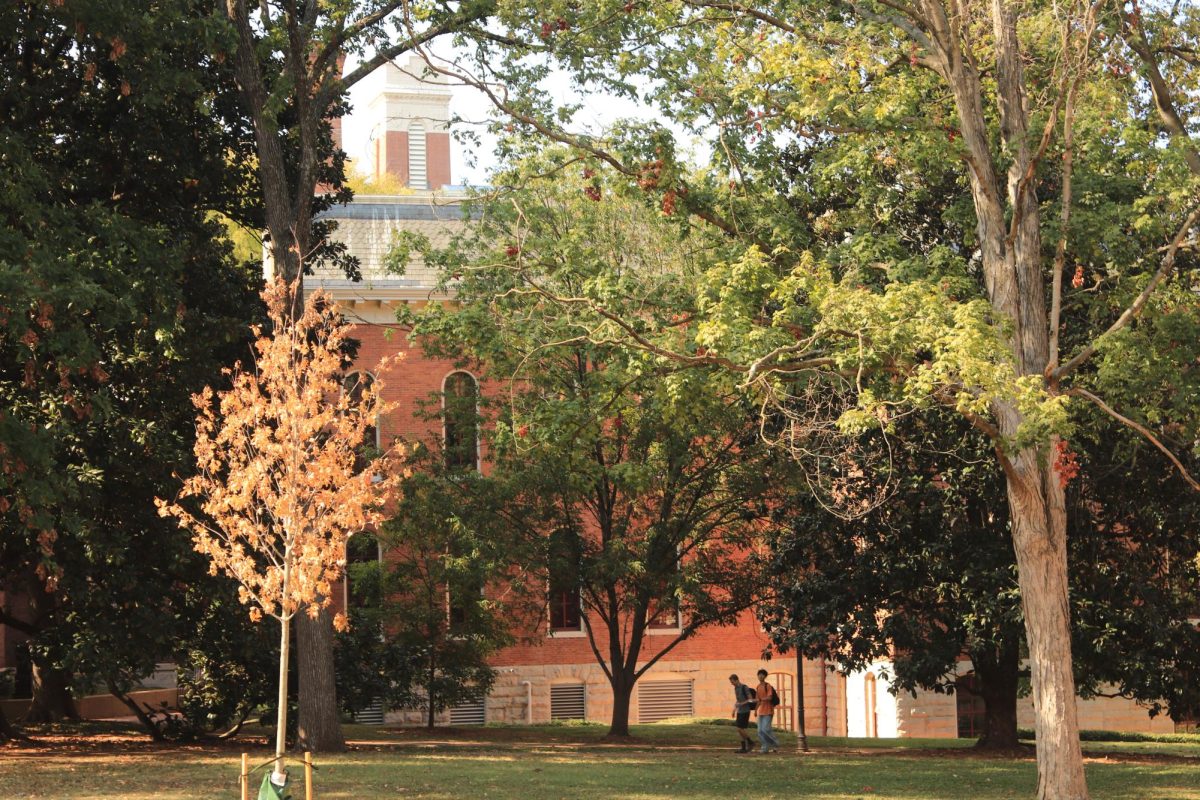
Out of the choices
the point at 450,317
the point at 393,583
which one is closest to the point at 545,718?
the point at 393,583

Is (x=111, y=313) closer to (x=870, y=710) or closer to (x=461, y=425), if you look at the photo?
(x=461, y=425)

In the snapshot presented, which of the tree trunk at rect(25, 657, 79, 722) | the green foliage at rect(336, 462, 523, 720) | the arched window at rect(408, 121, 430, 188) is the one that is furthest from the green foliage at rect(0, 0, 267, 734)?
the arched window at rect(408, 121, 430, 188)

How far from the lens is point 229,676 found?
23.4 m

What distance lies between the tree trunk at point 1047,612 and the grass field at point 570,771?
1.92m

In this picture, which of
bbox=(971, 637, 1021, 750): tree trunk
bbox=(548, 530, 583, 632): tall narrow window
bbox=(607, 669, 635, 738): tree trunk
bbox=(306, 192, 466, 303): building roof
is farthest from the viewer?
bbox=(306, 192, 466, 303): building roof

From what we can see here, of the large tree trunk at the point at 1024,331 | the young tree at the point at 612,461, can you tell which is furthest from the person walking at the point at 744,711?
the large tree trunk at the point at 1024,331

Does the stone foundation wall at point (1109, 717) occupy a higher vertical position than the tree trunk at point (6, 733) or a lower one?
lower

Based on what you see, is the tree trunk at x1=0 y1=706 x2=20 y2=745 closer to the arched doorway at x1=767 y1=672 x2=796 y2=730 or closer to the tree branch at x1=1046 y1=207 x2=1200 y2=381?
the tree branch at x1=1046 y1=207 x2=1200 y2=381

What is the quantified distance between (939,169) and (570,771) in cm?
937

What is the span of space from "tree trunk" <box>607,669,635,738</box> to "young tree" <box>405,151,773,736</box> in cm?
3

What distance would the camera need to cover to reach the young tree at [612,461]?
20.1 meters

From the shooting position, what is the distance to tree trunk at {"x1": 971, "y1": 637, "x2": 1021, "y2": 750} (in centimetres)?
2388

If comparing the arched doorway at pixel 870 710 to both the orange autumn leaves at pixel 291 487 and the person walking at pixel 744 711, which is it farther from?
the orange autumn leaves at pixel 291 487

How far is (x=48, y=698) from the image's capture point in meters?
27.4
